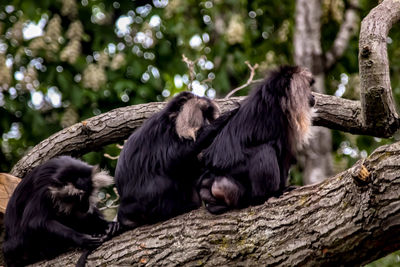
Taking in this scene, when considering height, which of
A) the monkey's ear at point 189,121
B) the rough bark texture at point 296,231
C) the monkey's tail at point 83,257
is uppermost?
the monkey's ear at point 189,121

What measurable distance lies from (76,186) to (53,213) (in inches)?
11.3

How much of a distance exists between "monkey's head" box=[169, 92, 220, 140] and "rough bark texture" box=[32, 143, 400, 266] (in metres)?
0.74

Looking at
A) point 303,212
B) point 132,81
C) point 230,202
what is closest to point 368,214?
point 303,212

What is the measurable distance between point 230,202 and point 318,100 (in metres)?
1.90

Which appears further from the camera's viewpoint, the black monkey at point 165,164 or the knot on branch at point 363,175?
the black monkey at point 165,164

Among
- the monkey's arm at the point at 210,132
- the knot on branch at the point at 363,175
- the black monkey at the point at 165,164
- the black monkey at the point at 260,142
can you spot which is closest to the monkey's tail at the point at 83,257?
the black monkey at the point at 165,164

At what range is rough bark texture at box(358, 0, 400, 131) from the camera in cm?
453

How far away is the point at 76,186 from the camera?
17.1 ft

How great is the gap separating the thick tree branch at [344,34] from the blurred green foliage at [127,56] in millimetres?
167

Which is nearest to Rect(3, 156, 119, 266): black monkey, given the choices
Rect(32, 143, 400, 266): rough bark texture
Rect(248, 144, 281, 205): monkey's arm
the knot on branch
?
Rect(32, 143, 400, 266): rough bark texture

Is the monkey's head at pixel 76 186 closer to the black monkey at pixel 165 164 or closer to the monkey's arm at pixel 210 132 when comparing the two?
the black monkey at pixel 165 164

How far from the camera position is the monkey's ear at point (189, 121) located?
16.3 feet

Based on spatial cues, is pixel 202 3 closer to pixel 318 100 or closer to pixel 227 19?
pixel 227 19

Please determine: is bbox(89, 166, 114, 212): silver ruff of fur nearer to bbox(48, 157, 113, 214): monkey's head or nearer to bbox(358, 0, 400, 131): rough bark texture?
bbox(48, 157, 113, 214): monkey's head
